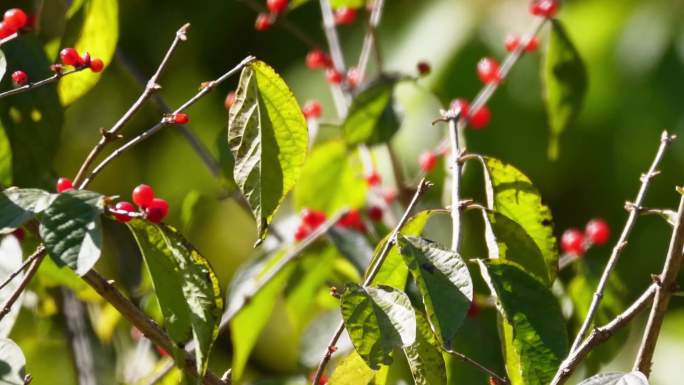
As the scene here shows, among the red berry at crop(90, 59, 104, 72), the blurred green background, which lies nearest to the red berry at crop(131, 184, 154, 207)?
the red berry at crop(90, 59, 104, 72)

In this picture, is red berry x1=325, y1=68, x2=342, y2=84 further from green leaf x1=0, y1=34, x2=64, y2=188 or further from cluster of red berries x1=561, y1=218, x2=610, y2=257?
green leaf x1=0, y1=34, x2=64, y2=188

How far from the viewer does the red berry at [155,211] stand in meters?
0.98

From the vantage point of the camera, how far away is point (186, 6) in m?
3.20

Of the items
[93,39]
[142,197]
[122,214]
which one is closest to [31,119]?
[93,39]

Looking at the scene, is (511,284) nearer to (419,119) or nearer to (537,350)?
(537,350)

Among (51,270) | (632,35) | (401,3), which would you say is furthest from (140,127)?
(51,270)

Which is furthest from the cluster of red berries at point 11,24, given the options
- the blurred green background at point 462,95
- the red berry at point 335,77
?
the blurred green background at point 462,95

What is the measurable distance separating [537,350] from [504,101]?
1.93 m

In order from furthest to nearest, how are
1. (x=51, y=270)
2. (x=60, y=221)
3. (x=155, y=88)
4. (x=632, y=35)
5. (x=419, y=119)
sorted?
(x=632, y=35), (x=419, y=119), (x=51, y=270), (x=155, y=88), (x=60, y=221)

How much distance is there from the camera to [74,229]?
0.84 m

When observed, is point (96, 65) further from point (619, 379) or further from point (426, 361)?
point (619, 379)

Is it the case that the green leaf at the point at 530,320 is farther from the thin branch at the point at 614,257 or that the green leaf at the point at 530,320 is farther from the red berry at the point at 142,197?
the red berry at the point at 142,197

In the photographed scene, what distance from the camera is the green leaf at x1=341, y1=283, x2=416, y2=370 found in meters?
0.86

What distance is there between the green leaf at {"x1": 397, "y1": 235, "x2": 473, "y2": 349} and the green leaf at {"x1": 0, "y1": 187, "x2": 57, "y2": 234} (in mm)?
275
